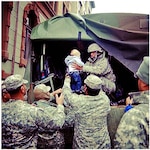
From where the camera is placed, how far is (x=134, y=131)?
189cm

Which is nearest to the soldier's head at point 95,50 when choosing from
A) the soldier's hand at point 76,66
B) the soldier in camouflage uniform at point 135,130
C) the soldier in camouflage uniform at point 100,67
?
the soldier in camouflage uniform at point 100,67

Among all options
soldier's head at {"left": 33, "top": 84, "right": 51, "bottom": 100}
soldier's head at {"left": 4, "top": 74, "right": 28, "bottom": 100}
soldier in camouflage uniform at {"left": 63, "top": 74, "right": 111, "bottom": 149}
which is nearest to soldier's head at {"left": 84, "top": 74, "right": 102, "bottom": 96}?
soldier in camouflage uniform at {"left": 63, "top": 74, "right": 111, "bottom": 149}

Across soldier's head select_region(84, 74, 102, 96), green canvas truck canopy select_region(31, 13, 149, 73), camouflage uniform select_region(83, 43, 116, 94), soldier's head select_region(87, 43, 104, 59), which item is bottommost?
soldier's head select_region(84, 74, 102, 96)

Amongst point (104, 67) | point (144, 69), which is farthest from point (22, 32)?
point (144, 69)

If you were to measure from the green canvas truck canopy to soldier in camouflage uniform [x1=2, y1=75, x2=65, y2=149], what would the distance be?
1.50 m

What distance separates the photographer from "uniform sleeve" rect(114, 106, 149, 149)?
6.22 ft

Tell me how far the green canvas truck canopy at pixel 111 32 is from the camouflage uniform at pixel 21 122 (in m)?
1.55

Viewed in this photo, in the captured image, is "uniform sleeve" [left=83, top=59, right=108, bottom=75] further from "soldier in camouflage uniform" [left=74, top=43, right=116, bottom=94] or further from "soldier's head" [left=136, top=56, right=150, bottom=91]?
"soldier's head" [left=136, top=56, right=150, bottom=91]

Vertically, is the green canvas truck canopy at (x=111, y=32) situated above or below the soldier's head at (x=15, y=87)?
above

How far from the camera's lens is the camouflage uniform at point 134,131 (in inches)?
74.6

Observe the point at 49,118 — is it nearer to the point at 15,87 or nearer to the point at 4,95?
the point at 15,87

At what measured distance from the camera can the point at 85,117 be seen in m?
2.73

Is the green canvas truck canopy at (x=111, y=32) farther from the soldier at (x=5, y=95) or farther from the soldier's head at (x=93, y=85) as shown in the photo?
the soldier at (x=5, y=95)

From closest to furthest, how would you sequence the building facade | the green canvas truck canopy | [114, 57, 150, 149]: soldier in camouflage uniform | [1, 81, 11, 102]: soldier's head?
[114, 57, 150, 149]: soldier in camouflage uniform, [1, 81, 11, 102]: soldier's head, the building facade, the green canvas truck canopy
